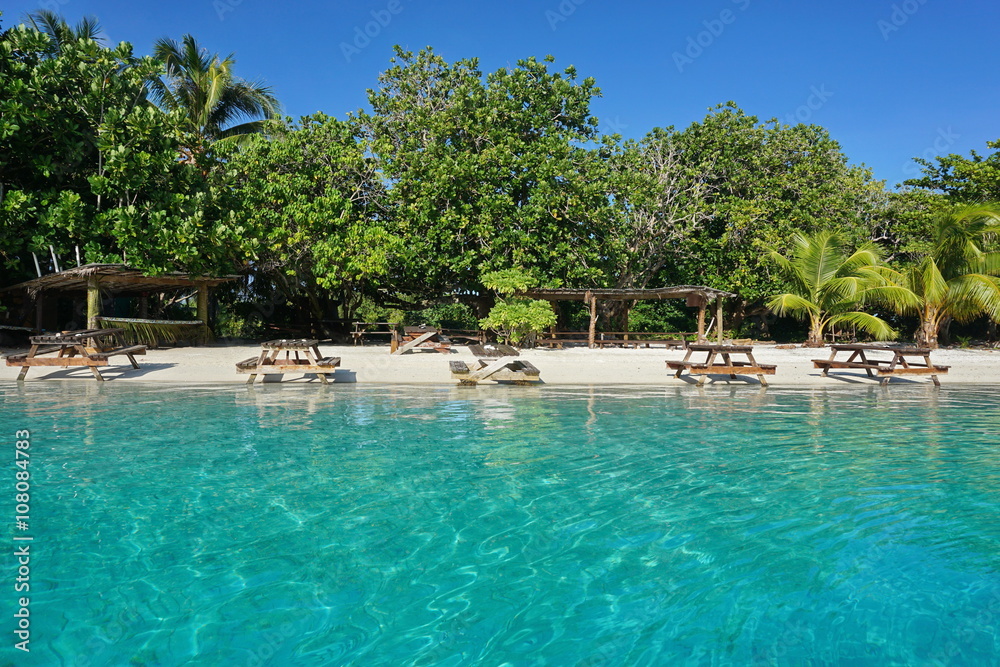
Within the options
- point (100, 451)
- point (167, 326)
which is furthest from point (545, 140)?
point (100, 451)

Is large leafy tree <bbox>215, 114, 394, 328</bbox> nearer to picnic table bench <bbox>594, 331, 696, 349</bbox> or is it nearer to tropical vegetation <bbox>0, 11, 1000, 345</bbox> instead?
→ tropical vegetation <bbox>0, 11, 1000, 345</bbox>

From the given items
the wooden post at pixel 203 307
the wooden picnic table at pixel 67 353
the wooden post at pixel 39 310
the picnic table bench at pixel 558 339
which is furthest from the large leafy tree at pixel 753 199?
the wooden post at pixel 39 310

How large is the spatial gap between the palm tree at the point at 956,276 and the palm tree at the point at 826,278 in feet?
4.19

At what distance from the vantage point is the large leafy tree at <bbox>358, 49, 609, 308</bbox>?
2631 centimetres

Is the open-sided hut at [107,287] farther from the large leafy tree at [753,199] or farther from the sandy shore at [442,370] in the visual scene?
the large leafy tree at [753,199]

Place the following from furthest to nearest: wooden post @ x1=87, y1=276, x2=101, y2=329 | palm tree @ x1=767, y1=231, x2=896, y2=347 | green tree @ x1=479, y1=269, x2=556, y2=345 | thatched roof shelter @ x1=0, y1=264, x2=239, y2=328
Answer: palm tree @ x1=767, y1=231, x2=896, y2=347, green tree @ x1=479, y1=269, x2=556, y2=345, wooden post @ x1=87, y1=276, x2=101, y2=329, thatched roof shelter @ x1=0, y1=264, x2=239, y2=328

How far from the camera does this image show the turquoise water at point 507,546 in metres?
3.02

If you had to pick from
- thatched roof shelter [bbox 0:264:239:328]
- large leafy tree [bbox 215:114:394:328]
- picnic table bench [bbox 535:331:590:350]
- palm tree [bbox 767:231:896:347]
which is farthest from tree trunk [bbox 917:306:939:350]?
thatched roof shelter [bbox 0:264:239:328]

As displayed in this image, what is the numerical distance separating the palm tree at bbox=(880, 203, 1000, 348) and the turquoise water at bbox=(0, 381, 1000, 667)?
19.2 metres

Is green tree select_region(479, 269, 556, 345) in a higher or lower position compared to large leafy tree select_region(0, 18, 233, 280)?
lower

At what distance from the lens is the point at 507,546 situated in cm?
411

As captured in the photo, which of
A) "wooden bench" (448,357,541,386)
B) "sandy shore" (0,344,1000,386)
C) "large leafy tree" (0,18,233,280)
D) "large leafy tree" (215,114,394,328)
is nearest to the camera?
"wooden bench" (448,357,541,386)

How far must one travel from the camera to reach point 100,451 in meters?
6.53

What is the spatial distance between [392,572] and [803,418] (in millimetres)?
7335
